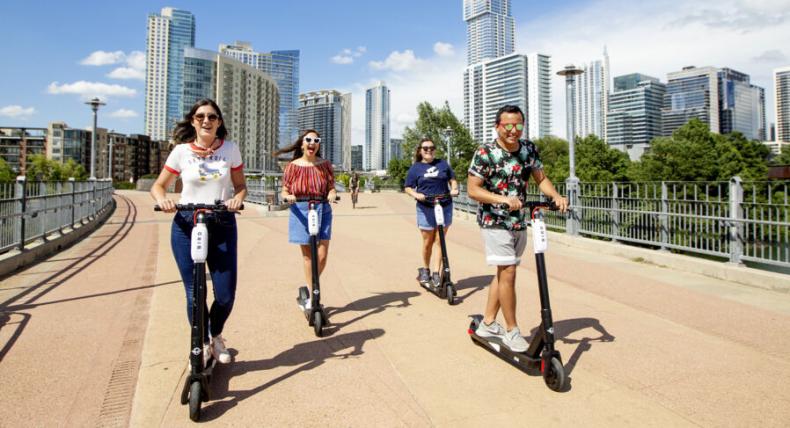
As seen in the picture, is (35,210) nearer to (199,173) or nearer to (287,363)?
(199,173)

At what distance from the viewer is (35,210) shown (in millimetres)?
8758

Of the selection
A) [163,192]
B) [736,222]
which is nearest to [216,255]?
[163,192]

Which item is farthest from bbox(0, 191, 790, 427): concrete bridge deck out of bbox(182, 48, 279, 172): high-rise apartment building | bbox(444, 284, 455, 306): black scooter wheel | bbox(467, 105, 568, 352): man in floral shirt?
bbox(182, 48, 279, 172): high-rise apartment building

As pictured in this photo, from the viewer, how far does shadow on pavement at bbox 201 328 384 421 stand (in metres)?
2.91

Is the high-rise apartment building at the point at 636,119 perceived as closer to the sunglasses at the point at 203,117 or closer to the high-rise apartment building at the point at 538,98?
the high-rise apartment building at the point at 538,98

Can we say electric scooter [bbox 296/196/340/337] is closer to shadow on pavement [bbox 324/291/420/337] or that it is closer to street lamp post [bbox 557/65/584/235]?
shadow on pavement [bbox 324/291/420/337]

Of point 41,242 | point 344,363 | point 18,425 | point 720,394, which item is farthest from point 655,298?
point 41,242

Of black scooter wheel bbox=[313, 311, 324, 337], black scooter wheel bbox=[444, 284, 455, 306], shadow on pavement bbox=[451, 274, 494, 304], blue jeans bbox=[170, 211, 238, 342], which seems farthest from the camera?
shadow on pavement bbox=[451, 274, 494, 304]

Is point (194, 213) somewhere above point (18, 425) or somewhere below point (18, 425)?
above

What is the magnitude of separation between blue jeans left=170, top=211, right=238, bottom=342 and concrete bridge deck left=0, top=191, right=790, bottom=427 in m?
0.54

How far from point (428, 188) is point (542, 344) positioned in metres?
2.98

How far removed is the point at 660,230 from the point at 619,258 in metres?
0.88

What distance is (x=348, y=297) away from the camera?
225 inches

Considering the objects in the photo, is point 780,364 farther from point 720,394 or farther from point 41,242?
point 41,242
